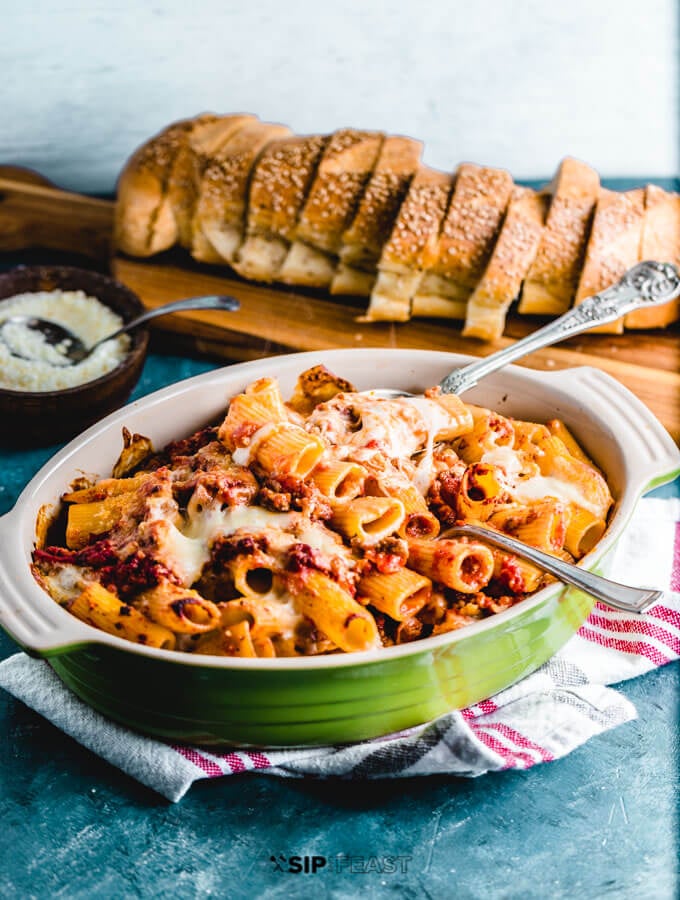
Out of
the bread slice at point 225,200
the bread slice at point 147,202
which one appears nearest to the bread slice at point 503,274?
the bread slice at point 225,200

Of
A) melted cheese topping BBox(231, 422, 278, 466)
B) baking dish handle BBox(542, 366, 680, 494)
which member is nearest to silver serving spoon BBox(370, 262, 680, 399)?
baking dish handle BBox(542, 366, 680, 494)

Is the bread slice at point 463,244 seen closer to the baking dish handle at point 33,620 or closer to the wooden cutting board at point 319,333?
the wooden cutting board at point 319,333

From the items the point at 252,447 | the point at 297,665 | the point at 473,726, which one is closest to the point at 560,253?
the point at 252,447

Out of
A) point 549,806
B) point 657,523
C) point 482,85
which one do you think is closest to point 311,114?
point 482,85

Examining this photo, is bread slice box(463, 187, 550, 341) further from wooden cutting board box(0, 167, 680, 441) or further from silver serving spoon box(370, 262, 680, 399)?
silver serving spoon box(370, 262, 680, 399)

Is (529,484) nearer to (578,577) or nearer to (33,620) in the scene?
(578,577)

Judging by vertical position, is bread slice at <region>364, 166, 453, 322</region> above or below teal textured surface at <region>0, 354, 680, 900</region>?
above

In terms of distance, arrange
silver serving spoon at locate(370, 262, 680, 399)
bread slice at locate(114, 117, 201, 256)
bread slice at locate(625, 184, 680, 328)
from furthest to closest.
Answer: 1. bread slice at locate(114, 117, 201, 256)
2. bread slice at locate(625, 184, 680, 328)
3. silver serving spoon at locate(370, 262, 680, 399)

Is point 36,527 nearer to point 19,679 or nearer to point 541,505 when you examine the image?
point 19,679
